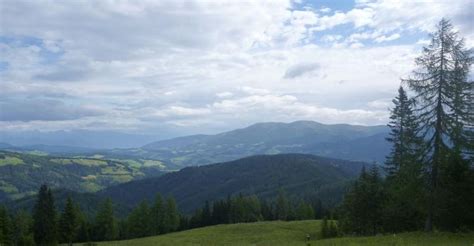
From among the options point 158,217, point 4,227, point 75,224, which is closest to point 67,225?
point 75,224

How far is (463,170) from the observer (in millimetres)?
30891

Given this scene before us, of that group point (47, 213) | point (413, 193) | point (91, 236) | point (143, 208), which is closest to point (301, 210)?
point (143, 208)

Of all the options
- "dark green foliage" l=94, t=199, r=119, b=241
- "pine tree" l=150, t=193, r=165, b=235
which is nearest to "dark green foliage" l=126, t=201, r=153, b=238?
"pine tree" l=150, t=193, r=165, b=235

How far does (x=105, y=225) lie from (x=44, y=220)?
2995 centimetres

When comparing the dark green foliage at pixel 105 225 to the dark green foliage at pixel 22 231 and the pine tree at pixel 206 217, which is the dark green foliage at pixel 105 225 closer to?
the dark green foliage at pixel 22 231

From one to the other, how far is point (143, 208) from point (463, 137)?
306 feet

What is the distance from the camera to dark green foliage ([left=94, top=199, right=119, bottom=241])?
103688mm

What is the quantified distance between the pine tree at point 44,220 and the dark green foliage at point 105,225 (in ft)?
89.1

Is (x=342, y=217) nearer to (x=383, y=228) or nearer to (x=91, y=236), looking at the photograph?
(x=383, y=228)

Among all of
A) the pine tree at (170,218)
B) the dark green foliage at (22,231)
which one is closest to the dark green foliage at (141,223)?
the pine tree at (170,218)

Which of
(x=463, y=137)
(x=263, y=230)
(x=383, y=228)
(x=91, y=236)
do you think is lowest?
(x=91, y=236)

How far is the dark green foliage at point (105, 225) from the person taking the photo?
104 meters

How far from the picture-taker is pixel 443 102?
30.5 metres

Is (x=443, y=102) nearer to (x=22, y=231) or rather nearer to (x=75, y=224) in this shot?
(x=75, y=224)
